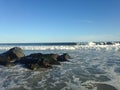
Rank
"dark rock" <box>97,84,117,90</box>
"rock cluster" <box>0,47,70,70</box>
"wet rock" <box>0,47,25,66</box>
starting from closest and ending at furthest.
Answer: "dark rock" <box>97,84,117,90</box>
"rock cluster" <box>0,47,70,70</box>
"wet rock" <box>0,47,25,66</box>

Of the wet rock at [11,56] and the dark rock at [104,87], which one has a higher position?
the wet rock at [11,56]

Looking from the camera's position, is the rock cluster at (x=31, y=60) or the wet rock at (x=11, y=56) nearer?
the rock cluster at (x=31, y=60)

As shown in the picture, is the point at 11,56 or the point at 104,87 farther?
the point at 11,56

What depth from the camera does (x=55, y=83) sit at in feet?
45.0

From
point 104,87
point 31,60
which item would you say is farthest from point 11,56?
point 104,87

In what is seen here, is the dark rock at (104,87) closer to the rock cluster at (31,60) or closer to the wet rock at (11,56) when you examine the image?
the rock cluster at (31,60)

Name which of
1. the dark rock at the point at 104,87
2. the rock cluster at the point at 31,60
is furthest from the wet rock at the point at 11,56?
the dark rock at the point at 104,87

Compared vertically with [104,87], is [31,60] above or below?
above

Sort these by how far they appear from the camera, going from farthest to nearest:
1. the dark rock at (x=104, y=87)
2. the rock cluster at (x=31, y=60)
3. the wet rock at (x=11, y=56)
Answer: the wet rock at (x=11, y=56), the rock cluster at (x=31, y=60), the dark rock at (x=104, y=87)

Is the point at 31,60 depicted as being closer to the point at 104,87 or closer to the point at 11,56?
the point at 11,56

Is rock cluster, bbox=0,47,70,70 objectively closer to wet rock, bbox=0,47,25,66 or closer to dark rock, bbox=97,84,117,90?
wet rock, bbox=0,47,25,66

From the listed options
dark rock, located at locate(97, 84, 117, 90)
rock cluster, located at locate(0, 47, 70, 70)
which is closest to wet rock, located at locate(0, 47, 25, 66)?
rock cluster, located at locate(0, 47, 70, 70)

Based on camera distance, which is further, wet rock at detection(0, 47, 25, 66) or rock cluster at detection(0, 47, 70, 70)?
wet rock at detection(0, 47, 25, 66)

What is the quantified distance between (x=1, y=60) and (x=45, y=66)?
6639 millimetres
